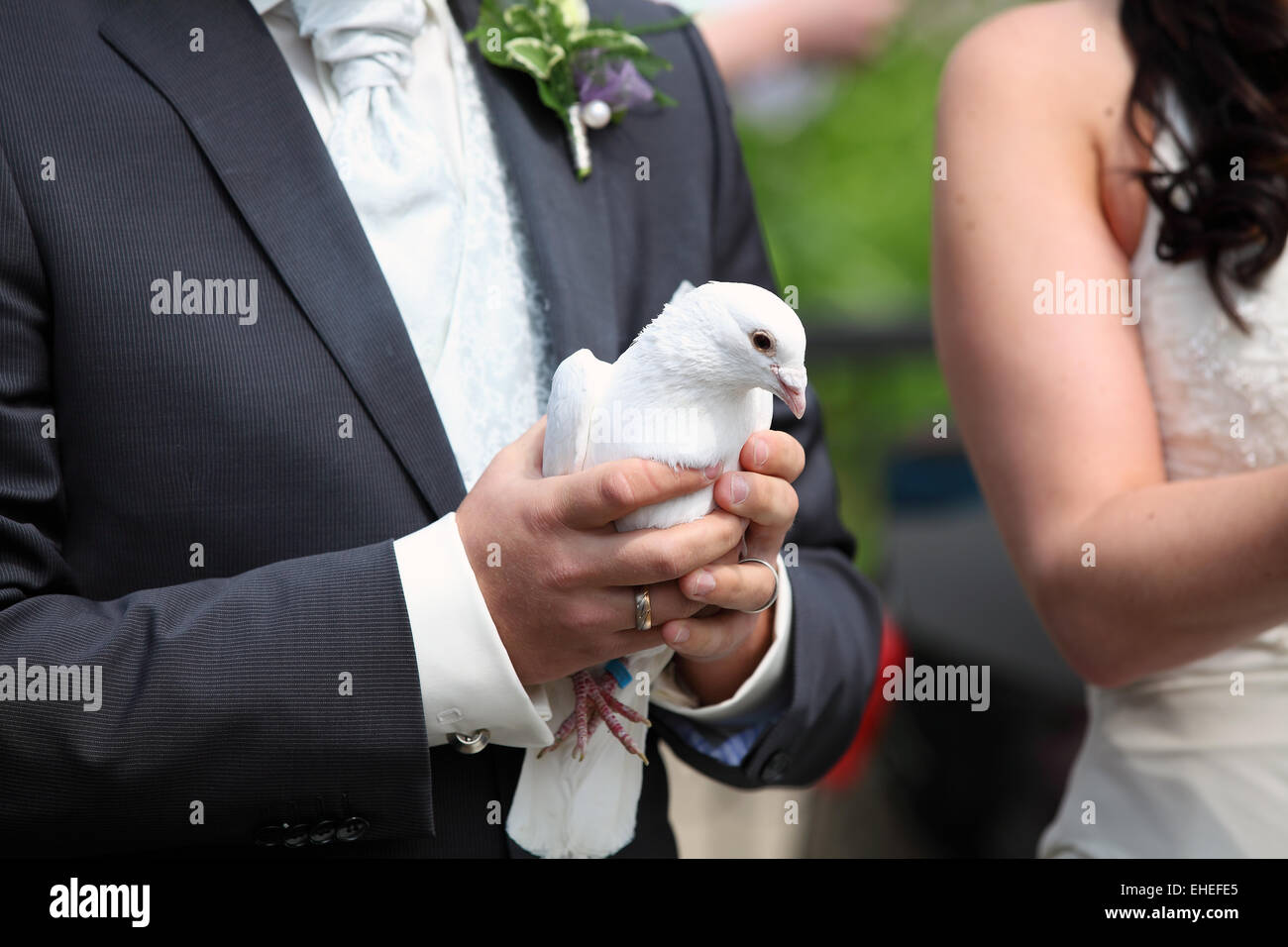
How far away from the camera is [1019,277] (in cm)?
157

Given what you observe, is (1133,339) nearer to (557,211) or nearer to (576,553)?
(557,211)

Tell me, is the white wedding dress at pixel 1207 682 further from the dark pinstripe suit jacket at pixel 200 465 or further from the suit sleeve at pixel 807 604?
the dark pinstripe suit jacket at pixel 200 465

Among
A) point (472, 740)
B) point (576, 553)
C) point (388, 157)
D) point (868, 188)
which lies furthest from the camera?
point (868, 188)

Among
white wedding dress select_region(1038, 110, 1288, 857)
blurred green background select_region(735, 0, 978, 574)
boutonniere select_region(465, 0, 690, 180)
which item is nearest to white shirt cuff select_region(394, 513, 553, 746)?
boutonniere select_region(465, 0, 690, 180)

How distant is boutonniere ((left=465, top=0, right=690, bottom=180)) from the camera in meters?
1.44

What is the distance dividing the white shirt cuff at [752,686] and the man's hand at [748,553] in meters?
0.14

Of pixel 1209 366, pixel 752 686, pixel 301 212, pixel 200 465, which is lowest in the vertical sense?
pixel 752 686

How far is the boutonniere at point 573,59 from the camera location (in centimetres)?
144

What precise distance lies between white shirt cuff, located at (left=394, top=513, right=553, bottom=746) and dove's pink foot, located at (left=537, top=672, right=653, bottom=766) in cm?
12

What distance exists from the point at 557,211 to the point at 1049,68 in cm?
79

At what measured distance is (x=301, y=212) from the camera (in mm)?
1248

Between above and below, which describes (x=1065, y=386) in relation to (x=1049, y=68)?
below

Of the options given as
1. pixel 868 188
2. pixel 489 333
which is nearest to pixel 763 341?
pixel 489 333
